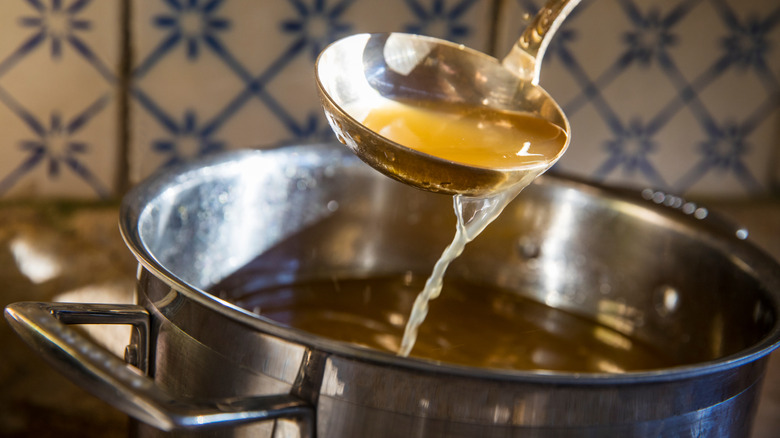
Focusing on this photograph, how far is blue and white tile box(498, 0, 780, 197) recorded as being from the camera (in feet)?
3.50

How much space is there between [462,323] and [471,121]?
21cm

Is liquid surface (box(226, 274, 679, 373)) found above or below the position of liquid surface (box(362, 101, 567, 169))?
below

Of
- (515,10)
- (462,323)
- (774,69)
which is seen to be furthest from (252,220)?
(774,69)


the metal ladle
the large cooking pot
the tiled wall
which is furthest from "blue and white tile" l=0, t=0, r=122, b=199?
the metal ladle

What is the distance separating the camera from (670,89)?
44.1 inches

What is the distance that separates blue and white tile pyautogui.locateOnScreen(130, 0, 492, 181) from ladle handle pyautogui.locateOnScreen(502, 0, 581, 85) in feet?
1.02

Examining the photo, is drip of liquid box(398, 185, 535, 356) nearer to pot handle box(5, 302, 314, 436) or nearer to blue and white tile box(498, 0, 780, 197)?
pot handle box(5, 302, 314, 436)

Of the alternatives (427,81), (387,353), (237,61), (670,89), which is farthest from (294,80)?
(387,353)

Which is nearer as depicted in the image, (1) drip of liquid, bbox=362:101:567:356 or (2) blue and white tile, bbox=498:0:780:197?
(1) drip of liquid, bbox=362:101:567:356

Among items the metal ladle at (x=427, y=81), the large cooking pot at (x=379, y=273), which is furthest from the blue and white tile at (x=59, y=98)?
the metal ladle at (x=427, y=81)

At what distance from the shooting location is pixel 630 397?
46 centimetres

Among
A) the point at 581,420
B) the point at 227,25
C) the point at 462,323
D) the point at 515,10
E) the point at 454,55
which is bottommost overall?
the point at 581,420

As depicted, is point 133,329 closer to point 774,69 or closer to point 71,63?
point 71,63

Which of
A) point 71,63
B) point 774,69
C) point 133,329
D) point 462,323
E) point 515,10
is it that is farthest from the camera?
point 774,69
